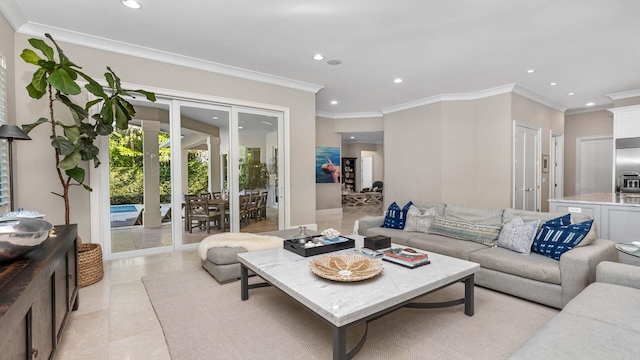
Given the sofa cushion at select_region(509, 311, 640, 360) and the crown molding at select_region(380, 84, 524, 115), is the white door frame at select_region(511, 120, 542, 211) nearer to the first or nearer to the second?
the crown molding at select_region(380, 84, 524, 115)

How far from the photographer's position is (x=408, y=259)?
2.47 m

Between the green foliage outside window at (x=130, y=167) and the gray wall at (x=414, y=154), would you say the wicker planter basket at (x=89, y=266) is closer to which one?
the green foliage outside window at (x=130, y=167)

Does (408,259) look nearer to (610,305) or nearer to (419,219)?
(610,305)

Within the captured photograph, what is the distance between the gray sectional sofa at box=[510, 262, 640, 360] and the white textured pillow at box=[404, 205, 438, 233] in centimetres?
196

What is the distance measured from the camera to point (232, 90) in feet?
15.9

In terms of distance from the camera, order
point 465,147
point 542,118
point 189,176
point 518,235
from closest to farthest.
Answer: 1. point 518,235
2. point 189,176
3. point 465,147
4. point 542,118

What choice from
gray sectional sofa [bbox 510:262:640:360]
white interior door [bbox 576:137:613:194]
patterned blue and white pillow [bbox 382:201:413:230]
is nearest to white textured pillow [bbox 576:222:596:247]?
gray sectional sofa [bbox 510:262:640:360]

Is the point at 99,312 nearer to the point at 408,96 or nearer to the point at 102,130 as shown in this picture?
the point at 102,130

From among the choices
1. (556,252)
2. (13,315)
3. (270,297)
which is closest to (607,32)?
(556,252)

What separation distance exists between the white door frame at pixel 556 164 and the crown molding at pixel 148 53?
19.3ft

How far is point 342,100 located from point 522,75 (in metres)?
3.37

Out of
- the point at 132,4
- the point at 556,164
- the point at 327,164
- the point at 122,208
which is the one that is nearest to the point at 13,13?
the point at 132,4

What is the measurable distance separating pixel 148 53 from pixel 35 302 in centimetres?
366

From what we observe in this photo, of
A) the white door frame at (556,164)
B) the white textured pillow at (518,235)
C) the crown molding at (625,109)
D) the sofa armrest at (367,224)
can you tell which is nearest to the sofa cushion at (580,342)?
the white textured pillow at (518,235)
